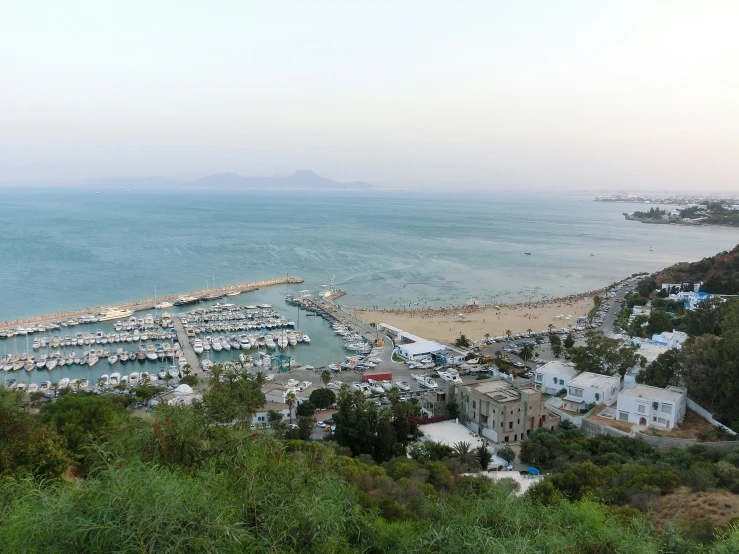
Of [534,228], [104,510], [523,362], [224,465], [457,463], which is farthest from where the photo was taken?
[534,228]

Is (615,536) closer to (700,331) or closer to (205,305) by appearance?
(700,331)

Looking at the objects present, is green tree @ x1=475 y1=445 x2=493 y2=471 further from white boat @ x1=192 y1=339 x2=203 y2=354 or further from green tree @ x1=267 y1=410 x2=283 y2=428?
white boat @ x1=192 y1=339 x2=203 y2=354

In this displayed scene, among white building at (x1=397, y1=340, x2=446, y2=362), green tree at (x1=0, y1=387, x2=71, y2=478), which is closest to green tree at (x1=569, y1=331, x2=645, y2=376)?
white building at (x1=397, y1=340, x2=446, y2=362)

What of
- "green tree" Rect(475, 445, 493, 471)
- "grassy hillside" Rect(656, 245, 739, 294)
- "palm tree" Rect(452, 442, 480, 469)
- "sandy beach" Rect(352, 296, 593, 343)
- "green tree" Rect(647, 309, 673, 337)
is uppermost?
"grassy hillside" Rect(656, 245, 739, 294)

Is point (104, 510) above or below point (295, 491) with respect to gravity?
above

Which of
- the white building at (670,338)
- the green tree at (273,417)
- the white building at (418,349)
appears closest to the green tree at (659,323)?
the white building at (670,338)

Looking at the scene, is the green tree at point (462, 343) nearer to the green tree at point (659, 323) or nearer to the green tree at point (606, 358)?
the green tree at point (606, 358)

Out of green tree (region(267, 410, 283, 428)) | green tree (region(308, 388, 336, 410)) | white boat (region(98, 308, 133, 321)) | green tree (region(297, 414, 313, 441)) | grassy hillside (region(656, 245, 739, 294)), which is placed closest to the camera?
green tree (region(297, 414, 313, 441))

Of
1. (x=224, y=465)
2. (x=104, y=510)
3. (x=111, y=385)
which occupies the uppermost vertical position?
(x=104, y=510)

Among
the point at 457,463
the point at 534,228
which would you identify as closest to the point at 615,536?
the point at 457,463
